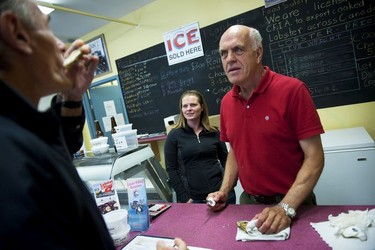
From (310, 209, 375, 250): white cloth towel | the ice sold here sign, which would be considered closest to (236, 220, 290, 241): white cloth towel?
(310, 209, 375, 250): white cloth towel

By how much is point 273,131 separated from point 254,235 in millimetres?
607

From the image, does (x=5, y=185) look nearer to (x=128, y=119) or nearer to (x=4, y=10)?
(x=4, y=10)

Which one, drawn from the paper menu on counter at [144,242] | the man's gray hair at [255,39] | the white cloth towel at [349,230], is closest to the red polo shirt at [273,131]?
the man's gray hair at [255,39]

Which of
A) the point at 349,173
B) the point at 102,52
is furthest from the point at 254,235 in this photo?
the point at 102,52

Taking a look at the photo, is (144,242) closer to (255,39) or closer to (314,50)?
(255,39)

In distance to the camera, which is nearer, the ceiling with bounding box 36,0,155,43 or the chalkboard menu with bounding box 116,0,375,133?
the chalkboard menu with bounding box 116,0,375,133

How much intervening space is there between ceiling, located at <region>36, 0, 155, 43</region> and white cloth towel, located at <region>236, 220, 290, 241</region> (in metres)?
3.38

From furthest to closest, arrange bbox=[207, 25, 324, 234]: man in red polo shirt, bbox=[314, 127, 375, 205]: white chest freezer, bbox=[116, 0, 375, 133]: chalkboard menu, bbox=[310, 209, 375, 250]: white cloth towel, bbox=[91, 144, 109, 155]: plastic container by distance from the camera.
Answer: bbox=[116, 0, 375, 133]: chalkboard menu, bbox=[314, 127, 375, 205]: white chest freezer, bbox=[91, 144, 109, 155]: plastic container, bbox=[207, 25, 324, 234]: man in red polo shirt, bbox=[310, 209, 375, 250]: white cloth towel

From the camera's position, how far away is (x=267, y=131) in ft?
4.81

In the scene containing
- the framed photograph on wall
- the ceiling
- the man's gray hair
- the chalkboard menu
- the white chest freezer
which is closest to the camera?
the man's gray hair

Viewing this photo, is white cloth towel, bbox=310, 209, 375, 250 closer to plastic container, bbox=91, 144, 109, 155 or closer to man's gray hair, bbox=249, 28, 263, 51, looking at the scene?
man's gray hair, bbox=249, 28, 263, 51

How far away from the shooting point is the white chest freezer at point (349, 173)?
2141 mm

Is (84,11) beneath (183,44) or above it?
above

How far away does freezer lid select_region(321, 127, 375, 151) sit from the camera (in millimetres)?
2164
